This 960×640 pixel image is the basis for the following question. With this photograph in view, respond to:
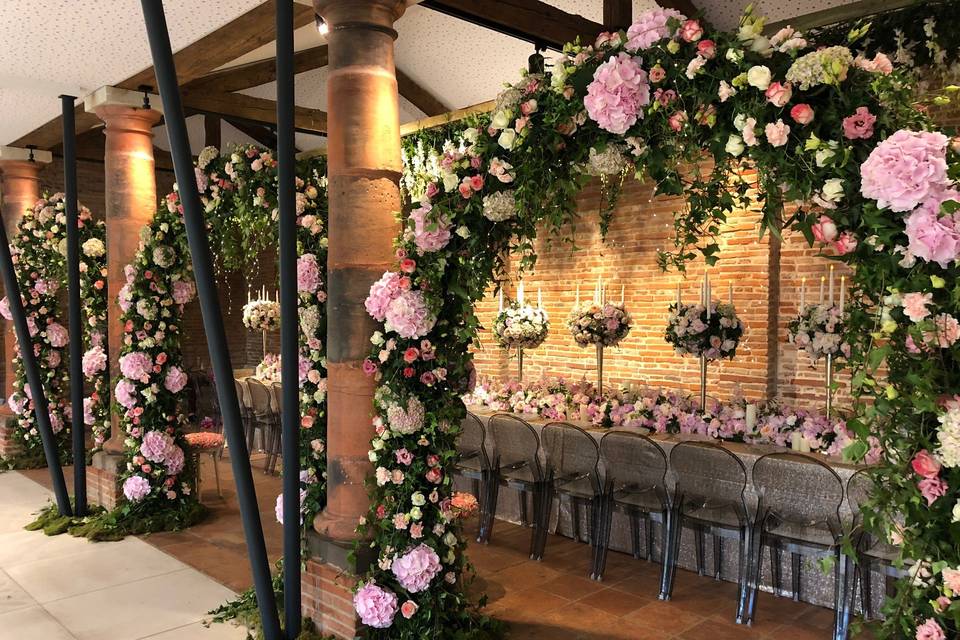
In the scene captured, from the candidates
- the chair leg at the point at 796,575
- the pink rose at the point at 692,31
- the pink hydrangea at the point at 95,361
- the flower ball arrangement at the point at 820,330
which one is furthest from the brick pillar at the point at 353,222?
the pink hydrangea at the point at 95,361

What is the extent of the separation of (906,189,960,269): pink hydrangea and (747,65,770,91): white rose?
2.28 feet

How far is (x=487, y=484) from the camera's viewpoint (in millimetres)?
5789

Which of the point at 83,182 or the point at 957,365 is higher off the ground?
the point at 83,182

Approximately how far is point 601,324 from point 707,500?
79.5 inches

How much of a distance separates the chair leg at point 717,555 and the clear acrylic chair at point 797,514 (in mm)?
369

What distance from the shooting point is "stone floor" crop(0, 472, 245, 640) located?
4.34 metres

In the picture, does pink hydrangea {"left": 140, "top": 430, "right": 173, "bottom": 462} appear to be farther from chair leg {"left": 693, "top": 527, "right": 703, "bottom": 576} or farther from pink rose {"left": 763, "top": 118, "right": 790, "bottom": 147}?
pink rose {"left": 763, "top": 118, "right": 790, "bottom": 147}

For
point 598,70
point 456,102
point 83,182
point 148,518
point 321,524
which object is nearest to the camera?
point 598,70

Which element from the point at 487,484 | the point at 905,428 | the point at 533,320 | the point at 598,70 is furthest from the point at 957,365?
the point at 533,320

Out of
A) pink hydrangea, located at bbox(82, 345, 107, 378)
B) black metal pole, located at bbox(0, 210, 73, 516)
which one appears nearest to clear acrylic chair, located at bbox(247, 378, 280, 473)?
pink hydrangea, located at bbox(82, 345, 107, 378)

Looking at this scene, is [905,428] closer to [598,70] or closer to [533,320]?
[598,70]

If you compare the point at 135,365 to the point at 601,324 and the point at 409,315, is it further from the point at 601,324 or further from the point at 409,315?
the point at 601,324

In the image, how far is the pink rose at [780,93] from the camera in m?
2.60

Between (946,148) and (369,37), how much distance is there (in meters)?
2.69
